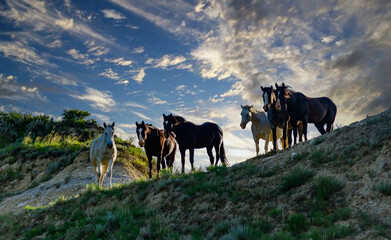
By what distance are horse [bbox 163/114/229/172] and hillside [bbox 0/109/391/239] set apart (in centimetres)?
367

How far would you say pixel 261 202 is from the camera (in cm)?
755

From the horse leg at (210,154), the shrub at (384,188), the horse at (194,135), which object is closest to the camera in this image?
the shrub at (384,188)

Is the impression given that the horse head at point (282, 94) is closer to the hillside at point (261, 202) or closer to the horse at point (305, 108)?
the horse at point (305, 108)

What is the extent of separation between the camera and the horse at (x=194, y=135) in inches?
585

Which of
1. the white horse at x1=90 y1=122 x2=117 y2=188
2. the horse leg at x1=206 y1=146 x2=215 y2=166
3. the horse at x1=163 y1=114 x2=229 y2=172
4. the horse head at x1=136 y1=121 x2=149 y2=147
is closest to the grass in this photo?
the horse at x1=163 y1=114 x2=229 y2=172

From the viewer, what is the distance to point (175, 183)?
34.2 feet

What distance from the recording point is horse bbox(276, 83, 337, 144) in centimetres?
1295

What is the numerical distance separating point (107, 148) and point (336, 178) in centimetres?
1134

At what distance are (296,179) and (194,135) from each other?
8695mm

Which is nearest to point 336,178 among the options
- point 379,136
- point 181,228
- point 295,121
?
point 379,136

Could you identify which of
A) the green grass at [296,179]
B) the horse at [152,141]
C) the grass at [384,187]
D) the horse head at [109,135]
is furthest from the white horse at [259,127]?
the grass at [384,187]

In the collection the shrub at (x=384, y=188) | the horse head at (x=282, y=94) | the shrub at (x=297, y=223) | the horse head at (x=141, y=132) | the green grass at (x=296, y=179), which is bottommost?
the shrub at (x=297, y=223)

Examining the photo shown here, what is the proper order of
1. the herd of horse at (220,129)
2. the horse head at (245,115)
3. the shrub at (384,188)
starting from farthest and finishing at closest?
the horse head at (245,115) → the herd of horse at (220,129) → the shrub at (384,188)

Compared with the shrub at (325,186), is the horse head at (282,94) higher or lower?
higher
